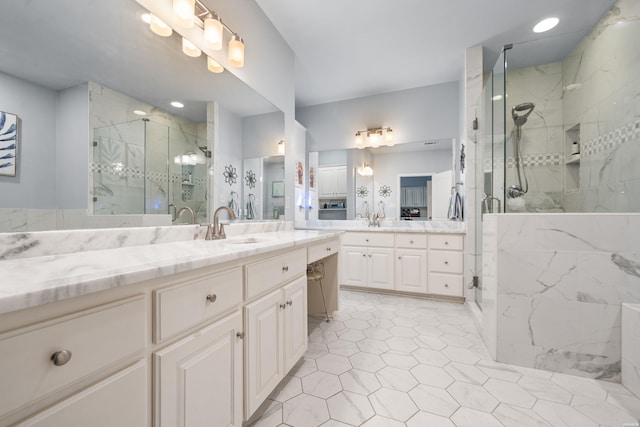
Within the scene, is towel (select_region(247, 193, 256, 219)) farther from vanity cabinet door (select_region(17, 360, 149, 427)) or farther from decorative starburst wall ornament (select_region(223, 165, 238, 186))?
vanity cabinet door (select_region(17, 360, 149, 427))

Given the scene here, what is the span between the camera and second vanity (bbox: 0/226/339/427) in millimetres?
476

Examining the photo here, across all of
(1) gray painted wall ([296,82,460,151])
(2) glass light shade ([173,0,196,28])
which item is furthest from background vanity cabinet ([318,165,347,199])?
(2) glass light shade ([173,0,196,28])

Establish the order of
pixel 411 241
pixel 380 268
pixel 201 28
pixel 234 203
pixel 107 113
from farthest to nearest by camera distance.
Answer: pixel 380 268 → pixel 411 241 → pixel 234 203 → pixel 201 28 → pixel 107 113

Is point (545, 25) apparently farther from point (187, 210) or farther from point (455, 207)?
point (187, 210)

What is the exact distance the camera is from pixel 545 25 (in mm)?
2398

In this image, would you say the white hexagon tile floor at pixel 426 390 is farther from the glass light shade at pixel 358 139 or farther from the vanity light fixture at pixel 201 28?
the glass light shade at pixel 358 139

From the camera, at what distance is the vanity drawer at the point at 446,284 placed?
2.79 m

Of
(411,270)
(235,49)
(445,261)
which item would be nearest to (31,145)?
(235,49)

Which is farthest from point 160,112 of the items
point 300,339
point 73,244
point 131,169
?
point 300,339

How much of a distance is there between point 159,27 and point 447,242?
9.66ft

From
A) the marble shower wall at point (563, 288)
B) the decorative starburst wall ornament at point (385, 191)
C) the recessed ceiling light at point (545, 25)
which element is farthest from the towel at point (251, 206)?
the recessed ceiling light at point (545, 25)

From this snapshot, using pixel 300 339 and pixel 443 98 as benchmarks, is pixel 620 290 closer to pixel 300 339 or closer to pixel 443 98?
pixel 300 339

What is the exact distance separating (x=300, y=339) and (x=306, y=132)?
3139 millimetres

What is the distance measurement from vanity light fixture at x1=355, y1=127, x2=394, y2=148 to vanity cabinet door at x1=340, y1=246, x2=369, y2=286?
1458mm
